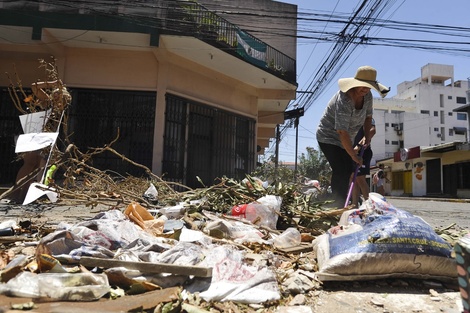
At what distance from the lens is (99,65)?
8.44m

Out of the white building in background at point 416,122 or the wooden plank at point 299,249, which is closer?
the wooden plank at point 299,249

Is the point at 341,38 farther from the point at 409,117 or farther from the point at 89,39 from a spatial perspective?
the point at 409,117

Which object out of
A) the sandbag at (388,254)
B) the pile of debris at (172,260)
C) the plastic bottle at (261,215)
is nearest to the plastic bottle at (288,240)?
the pile of debris at (172,260)

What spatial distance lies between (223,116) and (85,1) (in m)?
4.79

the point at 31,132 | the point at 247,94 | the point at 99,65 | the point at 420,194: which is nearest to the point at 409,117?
the point at 420,194

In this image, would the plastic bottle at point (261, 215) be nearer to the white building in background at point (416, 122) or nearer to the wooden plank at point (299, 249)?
the wooden plank at point (299, 249)

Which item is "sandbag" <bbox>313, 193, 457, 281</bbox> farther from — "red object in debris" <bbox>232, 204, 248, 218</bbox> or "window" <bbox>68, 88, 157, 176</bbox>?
"window" <bbox>68, 88, 157, 176</bbox>

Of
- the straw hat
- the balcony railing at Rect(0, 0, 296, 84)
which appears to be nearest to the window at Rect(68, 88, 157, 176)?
the balcony railing at Rect(0, 0, 296, 84)

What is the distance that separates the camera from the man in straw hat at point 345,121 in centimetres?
300

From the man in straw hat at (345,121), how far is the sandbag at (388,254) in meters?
1.35

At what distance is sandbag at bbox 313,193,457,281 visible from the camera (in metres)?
1.60

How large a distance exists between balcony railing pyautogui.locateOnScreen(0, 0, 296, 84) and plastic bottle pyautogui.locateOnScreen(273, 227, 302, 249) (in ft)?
21.2

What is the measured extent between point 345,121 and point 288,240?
1334 mm

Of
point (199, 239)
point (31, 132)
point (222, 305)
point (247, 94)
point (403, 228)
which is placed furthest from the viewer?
point (247, 94)
